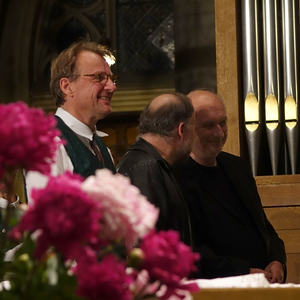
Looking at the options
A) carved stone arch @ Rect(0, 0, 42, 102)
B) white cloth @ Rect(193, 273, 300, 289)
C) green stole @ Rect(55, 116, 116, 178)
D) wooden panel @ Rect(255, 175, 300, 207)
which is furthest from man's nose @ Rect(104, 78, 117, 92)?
carved stone arch @ Rect(0, 0, 42, 102)

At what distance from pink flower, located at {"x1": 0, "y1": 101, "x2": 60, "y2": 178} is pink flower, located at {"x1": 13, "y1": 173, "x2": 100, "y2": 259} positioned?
6 centimetres

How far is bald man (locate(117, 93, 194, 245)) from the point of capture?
4.06 metres

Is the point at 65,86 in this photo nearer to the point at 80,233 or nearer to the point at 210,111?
the point at 210,111

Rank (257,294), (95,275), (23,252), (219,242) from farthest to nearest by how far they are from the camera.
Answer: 1. (219,242)
2. (257,294)
3. (23,252)
4. (95,275)

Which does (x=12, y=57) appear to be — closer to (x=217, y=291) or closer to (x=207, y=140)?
(x=207, y=140)

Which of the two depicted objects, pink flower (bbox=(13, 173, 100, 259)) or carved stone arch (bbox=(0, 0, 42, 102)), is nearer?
pink flower (bbox=(13, 173, 100, 259))

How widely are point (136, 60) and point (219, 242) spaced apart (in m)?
5.57

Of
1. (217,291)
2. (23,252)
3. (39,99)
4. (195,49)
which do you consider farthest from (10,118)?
(39,99)

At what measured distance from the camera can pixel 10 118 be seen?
146 cm

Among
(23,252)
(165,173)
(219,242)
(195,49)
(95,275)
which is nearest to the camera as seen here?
(95,275)

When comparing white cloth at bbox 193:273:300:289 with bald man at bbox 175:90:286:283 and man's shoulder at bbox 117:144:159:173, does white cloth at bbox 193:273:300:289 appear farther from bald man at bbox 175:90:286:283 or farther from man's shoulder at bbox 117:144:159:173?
bald man at bbox 175:90:286:283

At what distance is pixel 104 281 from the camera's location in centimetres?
139

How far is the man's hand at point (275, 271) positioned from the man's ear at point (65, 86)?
4.31 ft

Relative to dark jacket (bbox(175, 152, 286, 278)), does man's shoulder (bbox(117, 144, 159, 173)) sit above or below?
above
